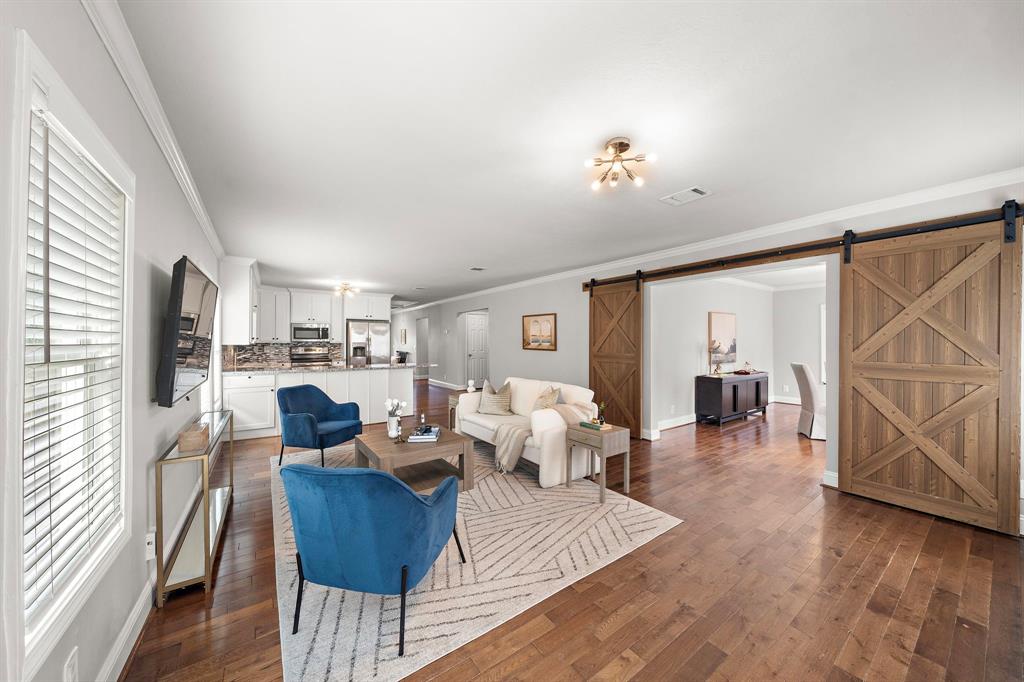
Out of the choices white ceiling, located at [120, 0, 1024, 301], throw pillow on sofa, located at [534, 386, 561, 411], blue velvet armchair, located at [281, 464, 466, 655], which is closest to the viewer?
white ceiling, located at [120, 0, 1024, 301]

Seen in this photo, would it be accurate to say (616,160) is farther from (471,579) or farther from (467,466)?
(471,579)

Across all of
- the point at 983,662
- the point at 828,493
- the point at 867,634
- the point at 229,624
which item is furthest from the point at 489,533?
the point at 828,493

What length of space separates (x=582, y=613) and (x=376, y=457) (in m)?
1.79

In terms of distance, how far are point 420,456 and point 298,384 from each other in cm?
363

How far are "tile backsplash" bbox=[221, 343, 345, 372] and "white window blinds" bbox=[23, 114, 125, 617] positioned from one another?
18.0 feet

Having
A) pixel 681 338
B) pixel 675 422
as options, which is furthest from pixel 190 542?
pixel 681 338

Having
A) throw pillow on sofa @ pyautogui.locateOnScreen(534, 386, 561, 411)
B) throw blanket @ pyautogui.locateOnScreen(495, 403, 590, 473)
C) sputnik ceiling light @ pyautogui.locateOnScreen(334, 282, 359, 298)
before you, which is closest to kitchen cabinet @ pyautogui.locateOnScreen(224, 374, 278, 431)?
sputnik ceiling light @ pyautogui.locateOnScreen(334, 282, 359, 298)

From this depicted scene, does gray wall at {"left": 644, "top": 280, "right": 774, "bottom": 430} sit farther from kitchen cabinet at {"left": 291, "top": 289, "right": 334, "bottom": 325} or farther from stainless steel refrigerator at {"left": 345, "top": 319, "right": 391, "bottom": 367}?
kitchen cabinet at {"left": 291, "top": 289, "right": 334, "bottom": 325}

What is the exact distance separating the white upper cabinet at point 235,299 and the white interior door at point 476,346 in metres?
5.30

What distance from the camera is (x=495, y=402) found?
15.8 ft

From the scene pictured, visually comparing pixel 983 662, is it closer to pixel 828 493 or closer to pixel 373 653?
pixel 828 493

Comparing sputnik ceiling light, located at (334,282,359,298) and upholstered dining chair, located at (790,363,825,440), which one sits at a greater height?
sputnik ceiling light, located at (334,282,359,298)

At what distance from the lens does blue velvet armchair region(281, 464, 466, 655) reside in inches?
66.2

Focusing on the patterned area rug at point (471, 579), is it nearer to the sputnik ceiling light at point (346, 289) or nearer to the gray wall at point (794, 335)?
the sputnik ceiling light at point (346, 289)
